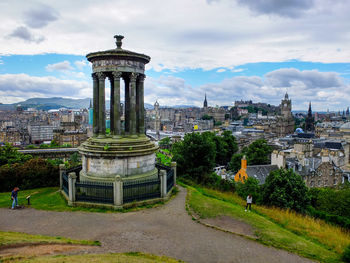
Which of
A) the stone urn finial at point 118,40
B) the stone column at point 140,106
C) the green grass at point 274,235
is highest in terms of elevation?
the stone urn finial at point 118,40

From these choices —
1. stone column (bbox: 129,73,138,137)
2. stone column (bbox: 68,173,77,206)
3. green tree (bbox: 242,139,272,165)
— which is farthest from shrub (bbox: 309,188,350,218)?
green tree (bbox: 242,139,272,165)

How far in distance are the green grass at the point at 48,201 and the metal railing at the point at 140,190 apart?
0.51 metres

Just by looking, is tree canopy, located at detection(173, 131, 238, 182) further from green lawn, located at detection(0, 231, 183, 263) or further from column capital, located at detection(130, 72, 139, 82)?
green lawn, located at detection(0, 231, 183, 263)

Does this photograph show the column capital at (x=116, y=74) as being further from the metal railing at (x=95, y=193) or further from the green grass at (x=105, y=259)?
the green grass at (x=105, y=259)

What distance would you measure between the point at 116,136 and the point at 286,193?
50.3 feet

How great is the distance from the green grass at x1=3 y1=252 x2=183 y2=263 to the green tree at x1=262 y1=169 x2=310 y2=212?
15592 mm

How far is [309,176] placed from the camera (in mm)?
42531

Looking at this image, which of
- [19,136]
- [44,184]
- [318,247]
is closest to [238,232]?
[318,247]

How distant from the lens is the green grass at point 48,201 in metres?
15.1

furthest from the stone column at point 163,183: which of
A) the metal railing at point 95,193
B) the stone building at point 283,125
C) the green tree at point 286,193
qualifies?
the stone building at point 283,125

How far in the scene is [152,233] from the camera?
12.0 metres

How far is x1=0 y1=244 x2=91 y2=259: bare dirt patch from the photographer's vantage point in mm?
9077

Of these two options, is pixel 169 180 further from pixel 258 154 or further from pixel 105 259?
pixel 258 154

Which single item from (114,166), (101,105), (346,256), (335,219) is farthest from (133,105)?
(335,219)
